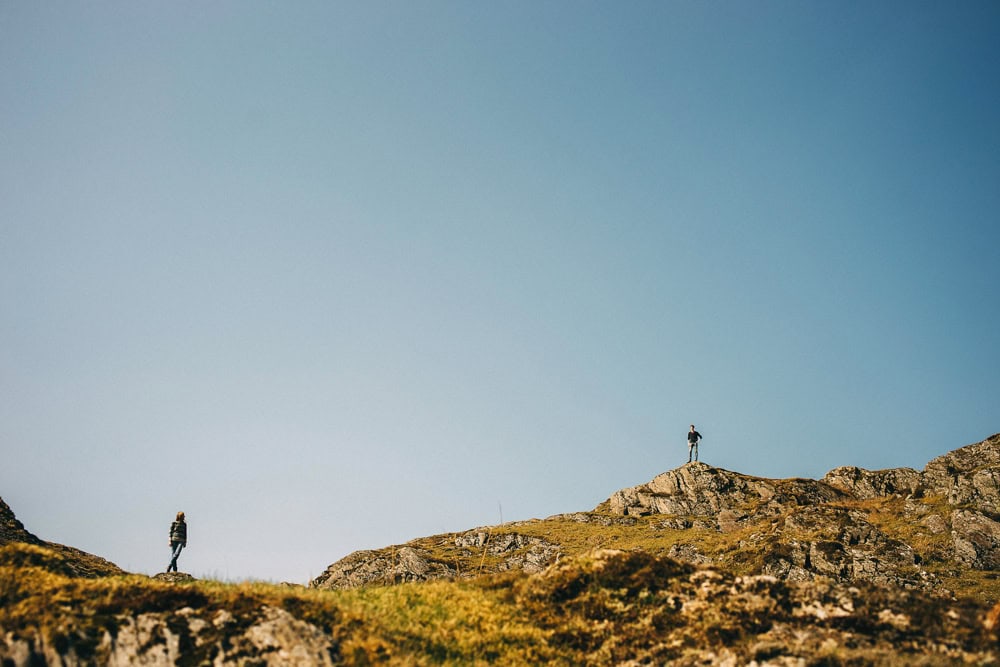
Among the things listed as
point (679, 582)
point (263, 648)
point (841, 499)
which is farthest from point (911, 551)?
point (263, 648)

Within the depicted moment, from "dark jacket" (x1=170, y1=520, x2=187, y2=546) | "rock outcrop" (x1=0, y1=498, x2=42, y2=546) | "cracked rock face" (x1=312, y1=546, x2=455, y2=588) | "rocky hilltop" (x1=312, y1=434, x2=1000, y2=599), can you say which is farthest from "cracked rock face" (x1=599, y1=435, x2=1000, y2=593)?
"rock outcrop" (x1=0, y1=498, x2=42, y2=546)

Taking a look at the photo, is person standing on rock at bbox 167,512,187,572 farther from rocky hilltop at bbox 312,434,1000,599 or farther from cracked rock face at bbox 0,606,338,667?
cracked rock face at bbox 0,606,338,667

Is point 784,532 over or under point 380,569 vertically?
over

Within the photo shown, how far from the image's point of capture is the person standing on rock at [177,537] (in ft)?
96.9

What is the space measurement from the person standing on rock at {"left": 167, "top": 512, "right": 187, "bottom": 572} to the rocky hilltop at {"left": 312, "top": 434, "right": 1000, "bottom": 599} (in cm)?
1036

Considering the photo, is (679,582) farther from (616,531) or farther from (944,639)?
(616,531)

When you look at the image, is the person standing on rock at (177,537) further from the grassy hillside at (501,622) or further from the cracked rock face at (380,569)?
the cracked rock face at (380,569)

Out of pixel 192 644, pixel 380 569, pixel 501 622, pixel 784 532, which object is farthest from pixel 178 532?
pixel 784 532

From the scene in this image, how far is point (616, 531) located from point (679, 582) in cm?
5828

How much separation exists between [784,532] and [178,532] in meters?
51.5

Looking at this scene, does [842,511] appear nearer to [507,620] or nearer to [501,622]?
[507,620]

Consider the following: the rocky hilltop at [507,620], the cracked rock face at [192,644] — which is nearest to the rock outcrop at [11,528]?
the rocky hilltop at [507,620]

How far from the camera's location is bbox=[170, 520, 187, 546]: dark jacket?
97.5 ft

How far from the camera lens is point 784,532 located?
5725 cm
